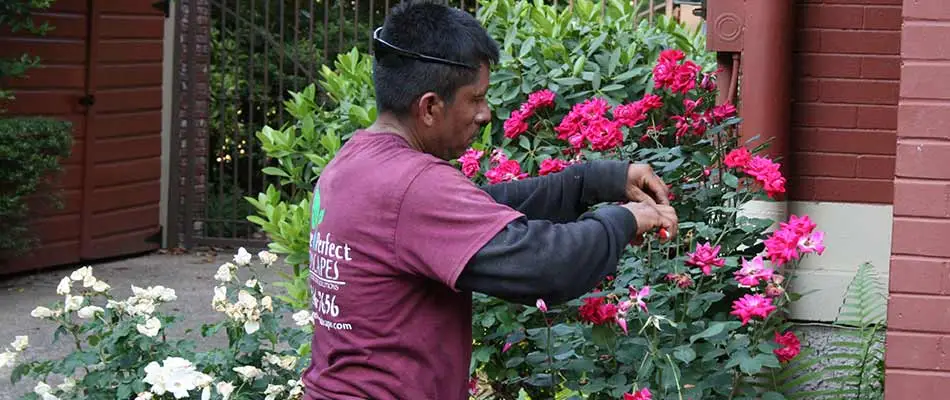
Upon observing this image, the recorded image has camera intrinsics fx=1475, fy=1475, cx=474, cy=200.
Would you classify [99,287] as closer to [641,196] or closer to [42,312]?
[42,312]

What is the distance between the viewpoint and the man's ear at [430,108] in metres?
2.68

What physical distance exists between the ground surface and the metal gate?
356mm

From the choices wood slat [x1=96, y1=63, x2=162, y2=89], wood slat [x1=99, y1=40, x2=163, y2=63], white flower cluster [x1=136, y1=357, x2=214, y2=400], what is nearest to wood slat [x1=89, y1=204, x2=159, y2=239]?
wood slat [x1=96, y1=63, x2=162, y2=89]

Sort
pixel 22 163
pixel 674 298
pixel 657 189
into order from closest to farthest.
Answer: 1. pixel 657 189
2. pixel 674 298
3. pixel 22 163

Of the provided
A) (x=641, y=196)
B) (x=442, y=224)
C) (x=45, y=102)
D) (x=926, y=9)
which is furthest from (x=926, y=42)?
(x=45, y=102)

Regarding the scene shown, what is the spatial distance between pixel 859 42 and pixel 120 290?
19.0ft

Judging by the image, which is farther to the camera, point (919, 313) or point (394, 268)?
point (919, 313)

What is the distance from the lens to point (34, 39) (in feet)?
31.8

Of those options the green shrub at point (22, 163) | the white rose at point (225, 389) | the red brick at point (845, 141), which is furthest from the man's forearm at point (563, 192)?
the green shrub at point (22, 163)

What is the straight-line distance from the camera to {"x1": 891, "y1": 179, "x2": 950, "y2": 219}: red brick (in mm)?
3307

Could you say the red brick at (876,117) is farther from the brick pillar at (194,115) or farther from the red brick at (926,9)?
the brick pillar at (194,115)

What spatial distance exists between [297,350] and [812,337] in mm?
1676

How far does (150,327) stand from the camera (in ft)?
14.2

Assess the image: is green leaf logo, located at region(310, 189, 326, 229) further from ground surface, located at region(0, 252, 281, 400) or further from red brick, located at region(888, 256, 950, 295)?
ground surface, located at region(0, 252, 281, 400)
